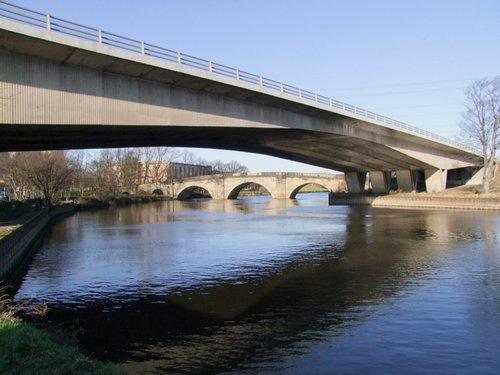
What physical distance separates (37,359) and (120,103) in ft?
55.6

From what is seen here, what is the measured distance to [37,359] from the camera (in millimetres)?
8516

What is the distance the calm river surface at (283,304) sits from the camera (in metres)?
10.9

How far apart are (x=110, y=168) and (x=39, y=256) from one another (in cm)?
8612

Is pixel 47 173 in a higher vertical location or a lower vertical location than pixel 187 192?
higher

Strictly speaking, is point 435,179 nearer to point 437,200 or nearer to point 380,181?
point 437,200

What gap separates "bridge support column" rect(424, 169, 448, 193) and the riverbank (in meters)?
1.39

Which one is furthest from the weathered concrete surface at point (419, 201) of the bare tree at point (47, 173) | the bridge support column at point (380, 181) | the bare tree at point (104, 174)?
the bare tree at point (104, 174)

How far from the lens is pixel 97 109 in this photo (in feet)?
73.8

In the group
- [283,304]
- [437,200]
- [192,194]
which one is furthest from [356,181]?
[192,194]

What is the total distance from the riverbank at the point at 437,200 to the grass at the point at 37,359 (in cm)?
5499

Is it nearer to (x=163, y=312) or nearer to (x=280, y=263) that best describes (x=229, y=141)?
(x=280, y=263)

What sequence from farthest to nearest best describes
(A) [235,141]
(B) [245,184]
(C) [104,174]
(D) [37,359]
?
(B) [245,184]
(C) [104,174]
(A) [235,141]
(D) [37,359]

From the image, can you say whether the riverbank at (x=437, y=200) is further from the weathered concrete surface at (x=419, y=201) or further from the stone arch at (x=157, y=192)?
the stone arch at (x=157, y=192)

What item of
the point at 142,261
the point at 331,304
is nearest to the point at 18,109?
the point at 142,261
